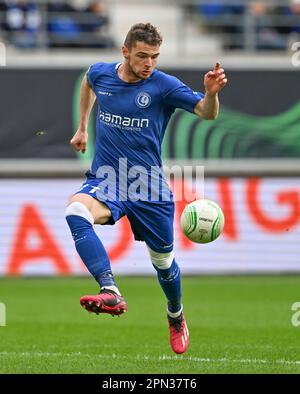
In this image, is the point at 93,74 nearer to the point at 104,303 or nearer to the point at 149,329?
the point at 104,303

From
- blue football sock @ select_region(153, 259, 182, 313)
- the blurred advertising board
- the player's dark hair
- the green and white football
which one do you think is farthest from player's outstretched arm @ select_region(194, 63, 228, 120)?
the blurred advertising board

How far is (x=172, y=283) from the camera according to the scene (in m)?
9.15

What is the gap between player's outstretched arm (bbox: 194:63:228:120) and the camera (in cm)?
784

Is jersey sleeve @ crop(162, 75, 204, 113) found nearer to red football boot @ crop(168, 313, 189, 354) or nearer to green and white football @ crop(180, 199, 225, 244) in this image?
green and white football @ crop(180, 199, 225, 244)

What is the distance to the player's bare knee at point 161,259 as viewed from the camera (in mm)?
8875

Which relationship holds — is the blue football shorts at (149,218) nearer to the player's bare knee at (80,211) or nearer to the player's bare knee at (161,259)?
the player's bare knee at (161,259)

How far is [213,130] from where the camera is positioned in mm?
18609

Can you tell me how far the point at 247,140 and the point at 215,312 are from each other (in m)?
6.06

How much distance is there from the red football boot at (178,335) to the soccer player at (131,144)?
61 cm

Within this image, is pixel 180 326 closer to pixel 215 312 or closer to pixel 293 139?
pixel 215 312

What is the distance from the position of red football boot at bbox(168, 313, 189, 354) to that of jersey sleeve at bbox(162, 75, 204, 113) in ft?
6.83

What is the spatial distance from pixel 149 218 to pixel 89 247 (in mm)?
771
